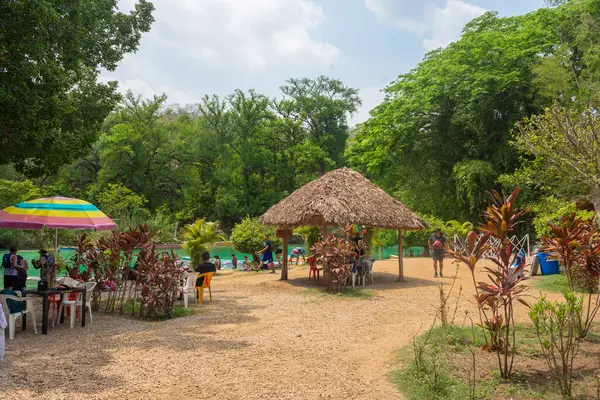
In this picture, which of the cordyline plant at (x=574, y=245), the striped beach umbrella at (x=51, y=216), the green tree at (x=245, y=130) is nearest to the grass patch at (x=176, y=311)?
the striped beach umbrella at (x=51, y=216)

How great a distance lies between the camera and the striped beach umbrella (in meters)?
8.25

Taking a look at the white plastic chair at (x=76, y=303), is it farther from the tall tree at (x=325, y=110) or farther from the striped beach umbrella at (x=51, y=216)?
the tall tree at (x=325, y=110)

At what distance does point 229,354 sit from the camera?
19.2 feet

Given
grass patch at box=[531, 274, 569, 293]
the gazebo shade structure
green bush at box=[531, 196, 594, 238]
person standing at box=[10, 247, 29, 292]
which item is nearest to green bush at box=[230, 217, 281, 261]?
the gazebo shade structure

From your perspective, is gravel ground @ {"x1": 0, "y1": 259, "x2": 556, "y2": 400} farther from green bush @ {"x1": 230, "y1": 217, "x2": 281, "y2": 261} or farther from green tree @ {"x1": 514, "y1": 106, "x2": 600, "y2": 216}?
green bush @ {"x1": 230, "y1": 217, "x2": 281, "y2": 261}

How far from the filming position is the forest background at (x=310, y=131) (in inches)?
328

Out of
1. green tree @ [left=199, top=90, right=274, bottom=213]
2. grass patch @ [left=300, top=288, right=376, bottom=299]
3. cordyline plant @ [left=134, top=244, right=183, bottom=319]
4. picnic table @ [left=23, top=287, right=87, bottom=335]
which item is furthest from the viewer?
green tree @ [left=199, top=90, right=274, bottom=213]

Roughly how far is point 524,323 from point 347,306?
3.28 m

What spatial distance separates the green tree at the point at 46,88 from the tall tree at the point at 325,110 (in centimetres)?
3462

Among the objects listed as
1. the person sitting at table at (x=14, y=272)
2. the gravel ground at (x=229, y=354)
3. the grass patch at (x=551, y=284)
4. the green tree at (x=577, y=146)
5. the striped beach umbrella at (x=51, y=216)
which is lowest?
the gravel ground at (x=229, y=354)

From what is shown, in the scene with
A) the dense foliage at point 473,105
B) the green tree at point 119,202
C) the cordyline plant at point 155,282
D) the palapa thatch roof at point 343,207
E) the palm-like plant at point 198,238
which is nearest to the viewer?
the cordyline plant at point 155,282

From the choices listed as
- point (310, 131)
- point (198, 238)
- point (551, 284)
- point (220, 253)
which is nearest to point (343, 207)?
point (551, 284)

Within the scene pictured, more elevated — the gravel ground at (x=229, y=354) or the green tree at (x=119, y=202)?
the green tree at (x=119, y=202)

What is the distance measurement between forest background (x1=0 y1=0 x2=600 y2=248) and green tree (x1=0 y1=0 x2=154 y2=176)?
31 millimetres
